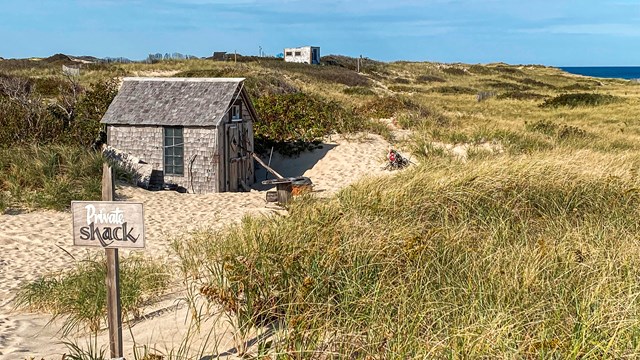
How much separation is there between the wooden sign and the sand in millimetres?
826

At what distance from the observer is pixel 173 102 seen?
1664 centimetres

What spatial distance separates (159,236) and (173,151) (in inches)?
213

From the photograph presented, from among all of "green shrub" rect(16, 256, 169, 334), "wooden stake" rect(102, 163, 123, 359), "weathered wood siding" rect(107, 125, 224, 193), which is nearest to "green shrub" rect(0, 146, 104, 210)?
"weathered wood siding" rect(107, 125, 224, 193)

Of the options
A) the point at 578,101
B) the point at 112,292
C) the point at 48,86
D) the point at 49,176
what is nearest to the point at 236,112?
the point at 49,176

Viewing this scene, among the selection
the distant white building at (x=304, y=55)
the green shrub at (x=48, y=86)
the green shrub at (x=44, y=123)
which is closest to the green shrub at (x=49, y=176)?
the green shrub at (x=44, y=123)

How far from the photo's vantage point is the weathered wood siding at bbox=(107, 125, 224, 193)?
15961mm

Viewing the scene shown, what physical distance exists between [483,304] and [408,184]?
4.61 meters

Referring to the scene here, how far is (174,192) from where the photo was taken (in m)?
15.8

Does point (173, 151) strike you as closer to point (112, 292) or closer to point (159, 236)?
point (159, 236)

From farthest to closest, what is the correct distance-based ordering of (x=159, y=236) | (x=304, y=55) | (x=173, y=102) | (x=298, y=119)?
1. (x=304, y=55)
2. (x=298, y=119)
3. (x=173, y=102)
4. (x=159, y=236)

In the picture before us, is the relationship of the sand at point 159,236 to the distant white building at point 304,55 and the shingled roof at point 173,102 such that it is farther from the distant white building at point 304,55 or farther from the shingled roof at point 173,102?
the distant white building at point 304,55

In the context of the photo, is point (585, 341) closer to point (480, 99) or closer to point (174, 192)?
point (174, 192)

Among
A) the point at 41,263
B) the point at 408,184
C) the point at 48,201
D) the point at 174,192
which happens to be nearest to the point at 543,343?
the point at 408,184

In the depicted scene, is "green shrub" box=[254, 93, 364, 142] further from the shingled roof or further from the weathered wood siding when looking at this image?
the weathered wood siding
